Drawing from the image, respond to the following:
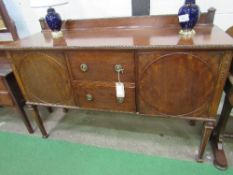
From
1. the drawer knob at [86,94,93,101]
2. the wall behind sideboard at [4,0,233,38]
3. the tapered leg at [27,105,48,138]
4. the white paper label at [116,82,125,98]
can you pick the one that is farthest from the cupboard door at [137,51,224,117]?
the tapered leg at [27,105,48,138]

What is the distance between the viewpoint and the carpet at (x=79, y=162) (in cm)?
136

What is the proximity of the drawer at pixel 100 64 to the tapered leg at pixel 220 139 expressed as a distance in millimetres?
718

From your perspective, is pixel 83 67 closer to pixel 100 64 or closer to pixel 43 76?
pixel 100 64

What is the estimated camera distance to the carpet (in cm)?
136

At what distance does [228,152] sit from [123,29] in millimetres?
1223

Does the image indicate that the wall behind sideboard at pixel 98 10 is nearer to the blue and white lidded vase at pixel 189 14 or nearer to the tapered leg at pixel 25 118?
the blue and white lidded vase at pixel 189 14

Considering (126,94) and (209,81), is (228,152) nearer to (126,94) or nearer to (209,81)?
(209,81)

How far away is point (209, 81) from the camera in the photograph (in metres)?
1.03

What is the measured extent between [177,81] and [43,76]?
90cm

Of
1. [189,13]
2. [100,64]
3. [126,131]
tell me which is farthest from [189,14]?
[126,131]

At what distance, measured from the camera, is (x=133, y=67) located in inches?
43.4

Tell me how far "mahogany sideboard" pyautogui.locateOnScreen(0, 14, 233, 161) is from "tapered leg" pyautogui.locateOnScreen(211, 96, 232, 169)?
14 cm

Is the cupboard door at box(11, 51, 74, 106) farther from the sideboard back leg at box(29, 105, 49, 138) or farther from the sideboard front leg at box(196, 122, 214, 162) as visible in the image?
the sideboard front leg at box(196, 122, 214, 162)

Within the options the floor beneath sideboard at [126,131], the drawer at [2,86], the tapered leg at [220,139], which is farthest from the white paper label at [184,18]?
the drawer at [2,86]
